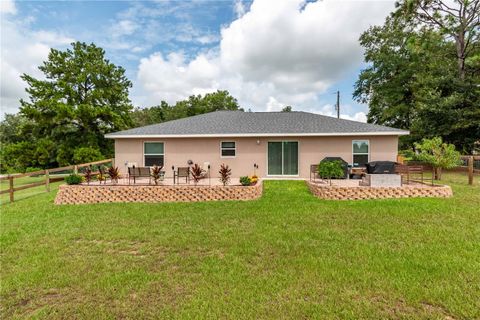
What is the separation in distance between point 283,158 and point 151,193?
6.87m

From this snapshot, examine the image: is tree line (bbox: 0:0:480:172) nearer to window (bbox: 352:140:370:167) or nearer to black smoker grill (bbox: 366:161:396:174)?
window (bbox: 352:140:370:167)

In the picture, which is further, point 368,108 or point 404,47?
point 368,108

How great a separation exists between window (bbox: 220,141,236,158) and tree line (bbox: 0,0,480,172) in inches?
426

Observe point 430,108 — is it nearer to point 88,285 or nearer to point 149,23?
point 149,23

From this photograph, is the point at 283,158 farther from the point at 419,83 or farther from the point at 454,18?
the point at 454,18

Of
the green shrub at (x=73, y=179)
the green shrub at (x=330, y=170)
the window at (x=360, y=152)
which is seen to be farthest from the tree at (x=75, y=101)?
the window at (x=360, y=152)

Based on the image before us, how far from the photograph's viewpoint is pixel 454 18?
61.5ft

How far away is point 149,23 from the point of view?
12.9m

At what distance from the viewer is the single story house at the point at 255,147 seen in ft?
39.6

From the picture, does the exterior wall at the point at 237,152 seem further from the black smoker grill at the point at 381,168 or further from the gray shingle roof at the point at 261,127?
the black smoker grill at the point at 381,168

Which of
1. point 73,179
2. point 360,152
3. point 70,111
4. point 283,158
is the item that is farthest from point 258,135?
point 70,111

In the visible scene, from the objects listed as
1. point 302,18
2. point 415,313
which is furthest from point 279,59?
point 415,313

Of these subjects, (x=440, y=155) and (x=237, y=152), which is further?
(x=237, y=152)

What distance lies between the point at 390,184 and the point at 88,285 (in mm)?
8838
